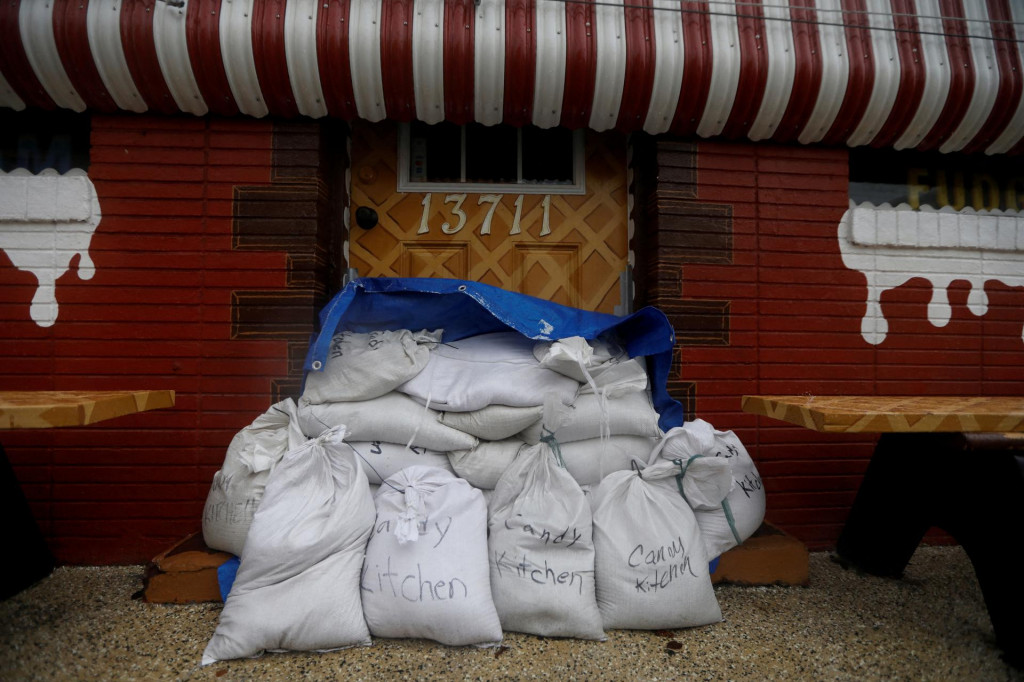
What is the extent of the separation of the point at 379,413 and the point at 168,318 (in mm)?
1301

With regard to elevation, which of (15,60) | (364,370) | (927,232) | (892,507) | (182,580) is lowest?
(182,580)

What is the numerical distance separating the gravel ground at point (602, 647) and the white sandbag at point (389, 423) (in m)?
0.74

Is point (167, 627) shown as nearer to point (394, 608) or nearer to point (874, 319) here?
point (394, 608)

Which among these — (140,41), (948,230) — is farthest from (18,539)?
(948,230)

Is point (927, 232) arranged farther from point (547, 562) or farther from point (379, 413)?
point (379, 413)

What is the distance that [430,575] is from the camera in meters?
1.89

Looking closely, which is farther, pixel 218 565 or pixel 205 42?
pixel 205 42

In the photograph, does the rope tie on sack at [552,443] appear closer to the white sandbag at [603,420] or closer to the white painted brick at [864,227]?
the white sandbag at [603,420]

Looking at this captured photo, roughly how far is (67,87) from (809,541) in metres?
4.38

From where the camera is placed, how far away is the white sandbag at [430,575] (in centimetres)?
187

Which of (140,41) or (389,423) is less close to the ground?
(140,41)

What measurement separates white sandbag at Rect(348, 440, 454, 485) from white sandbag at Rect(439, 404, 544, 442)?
17 centimetres

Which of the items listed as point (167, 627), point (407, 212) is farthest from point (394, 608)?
point (407, 212)

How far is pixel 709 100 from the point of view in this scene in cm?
274
